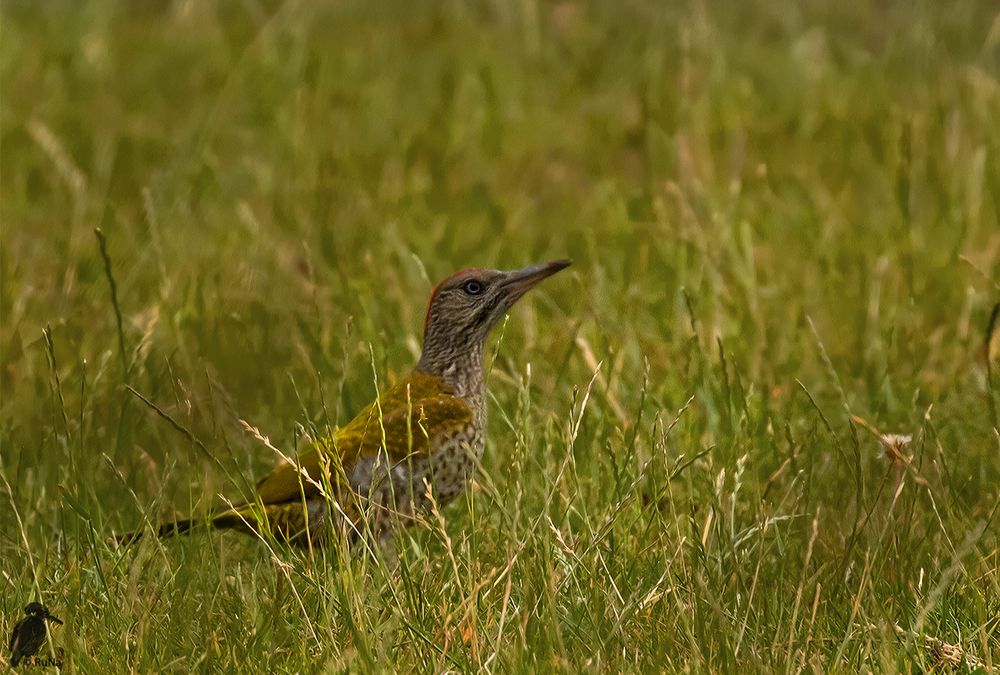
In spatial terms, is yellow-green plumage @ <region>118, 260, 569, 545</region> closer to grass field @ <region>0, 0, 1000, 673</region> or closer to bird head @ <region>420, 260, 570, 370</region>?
bird head @ <region>420, 260, 570, 370</region>

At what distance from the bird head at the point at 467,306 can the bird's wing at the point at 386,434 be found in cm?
21

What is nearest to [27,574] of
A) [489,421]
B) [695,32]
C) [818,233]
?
[489,421]

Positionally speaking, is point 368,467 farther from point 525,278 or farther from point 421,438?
point 525,278

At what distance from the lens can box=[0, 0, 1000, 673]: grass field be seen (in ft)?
10.9

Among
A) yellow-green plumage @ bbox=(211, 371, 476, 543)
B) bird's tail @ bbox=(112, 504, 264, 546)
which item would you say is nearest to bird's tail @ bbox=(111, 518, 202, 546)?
bird's tail @ bbox=(112, 504, 264, 546)

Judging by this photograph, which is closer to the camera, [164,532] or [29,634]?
[29,634]

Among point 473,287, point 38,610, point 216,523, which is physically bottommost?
point 216,523

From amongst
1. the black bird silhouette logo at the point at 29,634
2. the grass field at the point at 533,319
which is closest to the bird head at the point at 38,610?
the black bird silhouette logo at the point at 29,634

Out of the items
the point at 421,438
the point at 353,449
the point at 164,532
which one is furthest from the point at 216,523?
the point at 421,438

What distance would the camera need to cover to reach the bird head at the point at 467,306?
468 cm

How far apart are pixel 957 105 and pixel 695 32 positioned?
167 centimetres

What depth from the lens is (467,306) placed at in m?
4.72

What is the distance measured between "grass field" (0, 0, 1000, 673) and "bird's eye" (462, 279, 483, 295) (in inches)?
5.8

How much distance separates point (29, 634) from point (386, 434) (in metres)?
1.26
